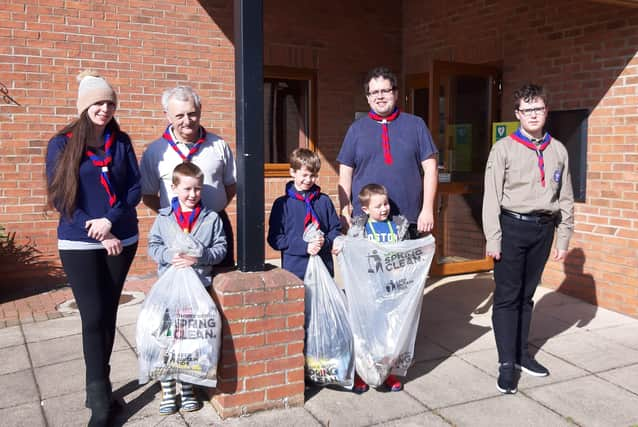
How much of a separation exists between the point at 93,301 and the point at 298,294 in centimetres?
106

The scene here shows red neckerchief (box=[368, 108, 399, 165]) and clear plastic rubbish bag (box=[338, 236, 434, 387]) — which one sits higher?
red neckerchief (box=[368, 108, 399, 165])

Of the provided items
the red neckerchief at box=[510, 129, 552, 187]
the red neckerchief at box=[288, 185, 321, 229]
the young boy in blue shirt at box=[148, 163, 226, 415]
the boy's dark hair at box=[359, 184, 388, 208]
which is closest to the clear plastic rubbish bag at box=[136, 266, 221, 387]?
the young boy in blue shirt at box=[148, 163, 226, 415]

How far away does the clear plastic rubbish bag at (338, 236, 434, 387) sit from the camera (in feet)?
11.4

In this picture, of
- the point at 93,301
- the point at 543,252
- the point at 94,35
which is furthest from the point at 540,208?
the point at 94,35

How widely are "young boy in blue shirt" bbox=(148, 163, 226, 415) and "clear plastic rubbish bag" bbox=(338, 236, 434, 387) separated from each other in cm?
74

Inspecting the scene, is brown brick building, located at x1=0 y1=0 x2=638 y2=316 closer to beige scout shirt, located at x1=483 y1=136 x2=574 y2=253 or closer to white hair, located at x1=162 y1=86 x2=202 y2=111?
beige scout shirt, located at x1=483 y1=136 x2=574 y2=253

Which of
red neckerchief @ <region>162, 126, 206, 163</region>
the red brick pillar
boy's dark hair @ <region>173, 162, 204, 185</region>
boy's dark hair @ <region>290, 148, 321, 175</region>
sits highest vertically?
red neckerchief @ <region>162, 126, 206, 163</region>

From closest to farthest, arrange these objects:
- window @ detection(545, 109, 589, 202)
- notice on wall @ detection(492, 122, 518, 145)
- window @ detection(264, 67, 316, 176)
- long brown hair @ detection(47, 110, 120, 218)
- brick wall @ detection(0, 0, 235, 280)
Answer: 1. long brown hair @ detection(47, 110, 120, 218)
2. window @ detection(545, 109, 589, 202)
3. brick wall @ detection(0, 0, 235, 280)
4. notice on wall @ detection(492, 122, 518, 145)
5. window @ detection(264, 67, 316, 176)

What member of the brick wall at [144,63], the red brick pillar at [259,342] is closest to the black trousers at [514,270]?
the red brick pillar at [259,342]

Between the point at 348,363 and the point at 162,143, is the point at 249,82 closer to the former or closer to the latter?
the point at 162,143

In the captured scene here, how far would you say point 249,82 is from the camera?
10.8ft

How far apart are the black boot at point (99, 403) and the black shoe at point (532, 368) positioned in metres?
2.54

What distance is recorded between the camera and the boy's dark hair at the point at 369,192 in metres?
3.55

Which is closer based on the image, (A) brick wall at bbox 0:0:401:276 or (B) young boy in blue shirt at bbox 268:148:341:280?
(B) young boy in blue shirt at bbox 268:148:341:280
